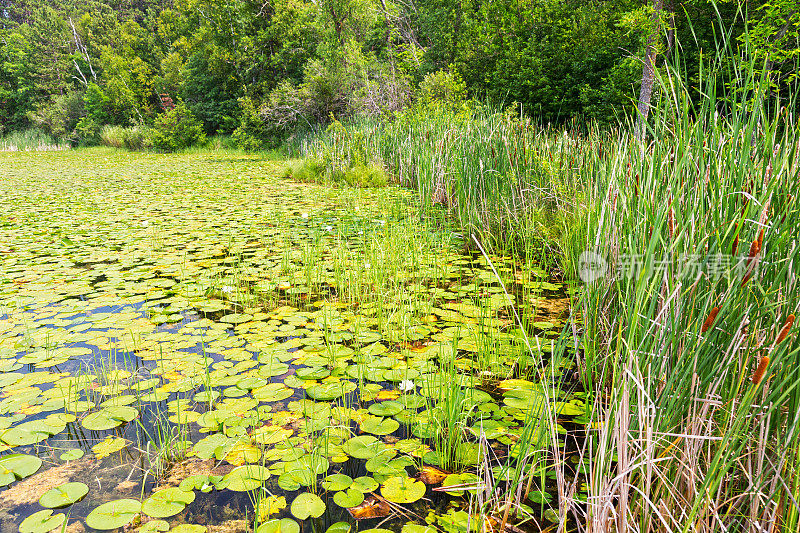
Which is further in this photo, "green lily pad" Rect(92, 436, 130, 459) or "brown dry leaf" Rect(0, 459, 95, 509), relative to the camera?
"green lily pad" Rect(92, 436, 130, 459)

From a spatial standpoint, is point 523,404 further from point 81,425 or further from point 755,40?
point 755,40

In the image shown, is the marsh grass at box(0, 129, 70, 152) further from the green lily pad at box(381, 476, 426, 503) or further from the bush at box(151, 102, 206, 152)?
the green lily pad at box(381, 476, 426, 503)

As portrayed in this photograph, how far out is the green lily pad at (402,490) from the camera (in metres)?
1.36

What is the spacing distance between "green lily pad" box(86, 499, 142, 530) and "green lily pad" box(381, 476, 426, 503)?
27.6 inches

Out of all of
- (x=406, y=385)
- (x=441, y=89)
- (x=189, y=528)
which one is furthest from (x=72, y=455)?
(x=441, y=89)

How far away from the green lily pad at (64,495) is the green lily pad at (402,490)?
896mm

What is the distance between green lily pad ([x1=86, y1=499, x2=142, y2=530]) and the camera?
1.26m

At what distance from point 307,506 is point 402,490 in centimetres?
28

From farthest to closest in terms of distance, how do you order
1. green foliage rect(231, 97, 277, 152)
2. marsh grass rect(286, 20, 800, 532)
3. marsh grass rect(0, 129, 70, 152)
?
1. marsh grass rect(0, 129, 70, 152)
2. green foliage rect(231, 97, 277, 152)
3. marsh grass rect(286, 20, 800, 532)

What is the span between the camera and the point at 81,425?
1697 millimetres

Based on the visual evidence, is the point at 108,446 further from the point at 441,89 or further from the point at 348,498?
the point at 441,89

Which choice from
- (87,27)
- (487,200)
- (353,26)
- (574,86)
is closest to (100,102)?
(87,27)
